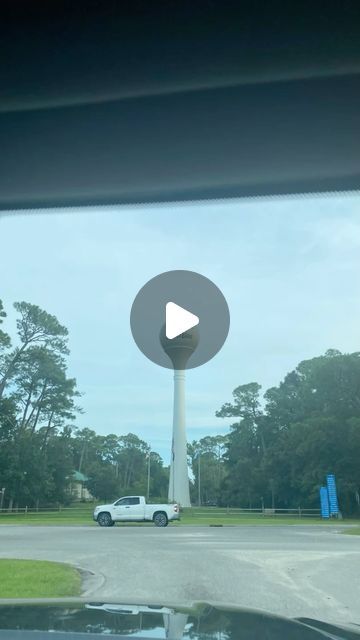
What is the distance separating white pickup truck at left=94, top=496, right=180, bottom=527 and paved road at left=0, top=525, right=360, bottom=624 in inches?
417

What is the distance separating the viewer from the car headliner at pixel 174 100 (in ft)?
12.4

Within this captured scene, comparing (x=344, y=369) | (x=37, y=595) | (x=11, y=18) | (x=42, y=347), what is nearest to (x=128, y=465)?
(x=42, y=347)

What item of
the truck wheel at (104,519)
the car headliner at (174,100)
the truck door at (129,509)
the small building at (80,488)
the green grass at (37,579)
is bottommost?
the green grass at (37,579)

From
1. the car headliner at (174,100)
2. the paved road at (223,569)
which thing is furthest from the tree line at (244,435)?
the car headliner at (174,100)

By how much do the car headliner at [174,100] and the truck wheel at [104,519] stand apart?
2557 centimetres

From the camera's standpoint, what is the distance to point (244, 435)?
70.2 meters

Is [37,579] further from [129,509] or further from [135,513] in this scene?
[135,513]

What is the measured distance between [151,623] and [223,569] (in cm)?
899

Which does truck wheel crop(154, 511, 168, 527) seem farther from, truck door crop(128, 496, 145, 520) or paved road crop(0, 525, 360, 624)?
paved road crop(0, 525, 360, 624)

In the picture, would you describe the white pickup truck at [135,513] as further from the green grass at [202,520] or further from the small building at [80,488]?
the small building at [80,488]

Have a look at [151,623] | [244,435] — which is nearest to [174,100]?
[151,623]

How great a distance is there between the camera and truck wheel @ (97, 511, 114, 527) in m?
29.5

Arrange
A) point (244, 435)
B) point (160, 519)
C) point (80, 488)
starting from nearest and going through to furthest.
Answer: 1. point (160, 519)
2. point (244, 435)
3. point (80, 488)

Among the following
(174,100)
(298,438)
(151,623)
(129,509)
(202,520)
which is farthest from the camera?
(298,438)
